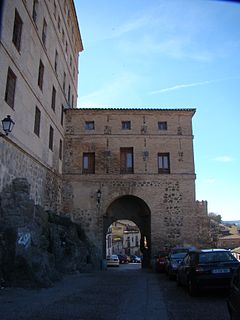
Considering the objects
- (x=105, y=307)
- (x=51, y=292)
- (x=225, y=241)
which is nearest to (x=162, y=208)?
(x=51, y=292)

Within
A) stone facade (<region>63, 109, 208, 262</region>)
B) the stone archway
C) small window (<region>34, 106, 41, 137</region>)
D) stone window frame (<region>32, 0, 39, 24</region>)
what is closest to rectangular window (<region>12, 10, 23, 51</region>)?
stone window frame (<region>32, 0, 39, 24</region>)

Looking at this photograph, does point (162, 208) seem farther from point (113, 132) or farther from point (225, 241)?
point (225, 241)

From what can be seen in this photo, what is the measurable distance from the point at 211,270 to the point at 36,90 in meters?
12.6

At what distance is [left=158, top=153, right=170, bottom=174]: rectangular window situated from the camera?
79.8ft

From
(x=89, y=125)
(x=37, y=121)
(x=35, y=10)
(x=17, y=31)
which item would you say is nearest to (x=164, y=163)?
(x=89, y=125)

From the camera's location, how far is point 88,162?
80.6 ft

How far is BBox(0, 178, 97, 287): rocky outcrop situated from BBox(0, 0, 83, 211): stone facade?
94 centimetres

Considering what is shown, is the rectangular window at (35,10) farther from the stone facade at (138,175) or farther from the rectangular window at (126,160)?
the rectangular window at (126,160)

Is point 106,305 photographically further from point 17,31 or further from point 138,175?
point 138,175

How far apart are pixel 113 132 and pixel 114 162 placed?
7.45ft

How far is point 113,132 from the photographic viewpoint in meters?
24.9

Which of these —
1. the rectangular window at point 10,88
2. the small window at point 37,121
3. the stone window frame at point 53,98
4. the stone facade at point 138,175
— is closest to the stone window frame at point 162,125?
the stone facade at point 138,175

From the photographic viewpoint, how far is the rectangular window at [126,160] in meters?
24.4

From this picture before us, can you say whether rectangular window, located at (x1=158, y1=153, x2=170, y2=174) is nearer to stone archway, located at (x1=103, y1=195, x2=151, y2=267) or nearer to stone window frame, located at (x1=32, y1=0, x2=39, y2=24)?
stone archway, located at (x1=103, y1=195, x2=151, y2=267)
